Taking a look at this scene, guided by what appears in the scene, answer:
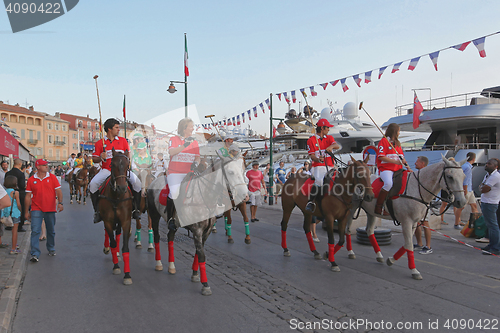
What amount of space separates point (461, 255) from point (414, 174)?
8.38 feet

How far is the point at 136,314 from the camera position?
4.43 metres

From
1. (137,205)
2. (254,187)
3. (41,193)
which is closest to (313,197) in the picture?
(137,205)

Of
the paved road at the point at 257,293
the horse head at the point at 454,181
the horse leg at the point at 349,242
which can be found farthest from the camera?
the horse leg at the point at 349,242

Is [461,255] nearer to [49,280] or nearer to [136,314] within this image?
[136,314]

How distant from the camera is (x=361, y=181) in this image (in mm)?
6387

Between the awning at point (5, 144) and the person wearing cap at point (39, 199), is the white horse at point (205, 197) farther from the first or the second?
the awning at point (5, 144)

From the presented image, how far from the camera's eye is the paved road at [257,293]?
419cm

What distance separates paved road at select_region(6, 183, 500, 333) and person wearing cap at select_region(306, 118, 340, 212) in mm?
1465

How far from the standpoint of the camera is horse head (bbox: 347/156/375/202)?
622 cm

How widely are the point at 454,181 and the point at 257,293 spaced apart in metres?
3.96

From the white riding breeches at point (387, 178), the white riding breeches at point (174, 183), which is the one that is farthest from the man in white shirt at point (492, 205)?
the white riding breeches at point (174, 183)

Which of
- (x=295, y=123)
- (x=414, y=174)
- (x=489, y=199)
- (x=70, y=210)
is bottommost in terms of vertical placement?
(x=70, y=210)

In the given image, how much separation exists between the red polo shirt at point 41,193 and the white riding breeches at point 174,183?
331 centimetres

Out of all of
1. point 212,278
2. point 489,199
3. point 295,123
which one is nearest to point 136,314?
point 212,278
